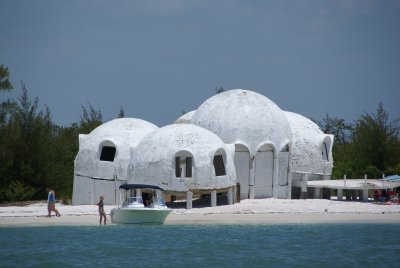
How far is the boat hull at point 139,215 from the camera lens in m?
38.8

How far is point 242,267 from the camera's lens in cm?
3012

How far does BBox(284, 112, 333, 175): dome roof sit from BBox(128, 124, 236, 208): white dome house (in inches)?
298

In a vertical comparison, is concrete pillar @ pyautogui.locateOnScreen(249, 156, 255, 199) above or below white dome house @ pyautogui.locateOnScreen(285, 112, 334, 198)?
below

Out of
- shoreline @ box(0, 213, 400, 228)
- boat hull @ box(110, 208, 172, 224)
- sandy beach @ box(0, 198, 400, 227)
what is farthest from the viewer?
sandy beach @ box(0, 198, 400, 227)

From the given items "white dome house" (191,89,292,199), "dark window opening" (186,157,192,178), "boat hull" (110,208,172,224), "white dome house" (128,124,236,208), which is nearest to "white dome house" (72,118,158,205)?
"white dome house" (128,124,236,208)

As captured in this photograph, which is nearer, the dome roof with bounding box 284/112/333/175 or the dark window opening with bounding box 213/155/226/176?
the dark window opening with bounding box 213/155/226/176

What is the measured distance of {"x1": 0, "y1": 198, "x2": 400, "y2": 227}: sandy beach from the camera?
136 ft

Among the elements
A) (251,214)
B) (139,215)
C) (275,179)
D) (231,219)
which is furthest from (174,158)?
(275,179)

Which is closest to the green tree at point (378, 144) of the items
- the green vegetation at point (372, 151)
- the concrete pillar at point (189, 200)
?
the green vegetation at point (372, 151)

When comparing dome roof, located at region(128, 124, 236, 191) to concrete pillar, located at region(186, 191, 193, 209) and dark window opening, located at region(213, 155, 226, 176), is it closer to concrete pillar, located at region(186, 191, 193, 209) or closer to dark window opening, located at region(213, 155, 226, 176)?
concrete pillar, located at region(186, 191, 193, 209)

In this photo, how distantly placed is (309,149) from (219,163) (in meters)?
7.63

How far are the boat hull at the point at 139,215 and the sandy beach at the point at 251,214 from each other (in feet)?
4.89

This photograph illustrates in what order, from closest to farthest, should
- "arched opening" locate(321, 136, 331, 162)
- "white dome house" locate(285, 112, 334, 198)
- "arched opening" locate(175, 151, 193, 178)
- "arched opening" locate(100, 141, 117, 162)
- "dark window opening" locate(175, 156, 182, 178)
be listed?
1. "arched opening" locate(175, 151, 193, 178)
2. "dark window opening" locate(175, 156, 182, 178)
3. "arched opening" locate(100, 141, 117, 162)
4. "white dome house" locate(285, 112, 334, 198)
5. "arched opening" locate(321, 136, 331, 162)

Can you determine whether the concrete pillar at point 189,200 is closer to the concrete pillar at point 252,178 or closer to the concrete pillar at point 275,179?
the concrete pillar at point 252,178
